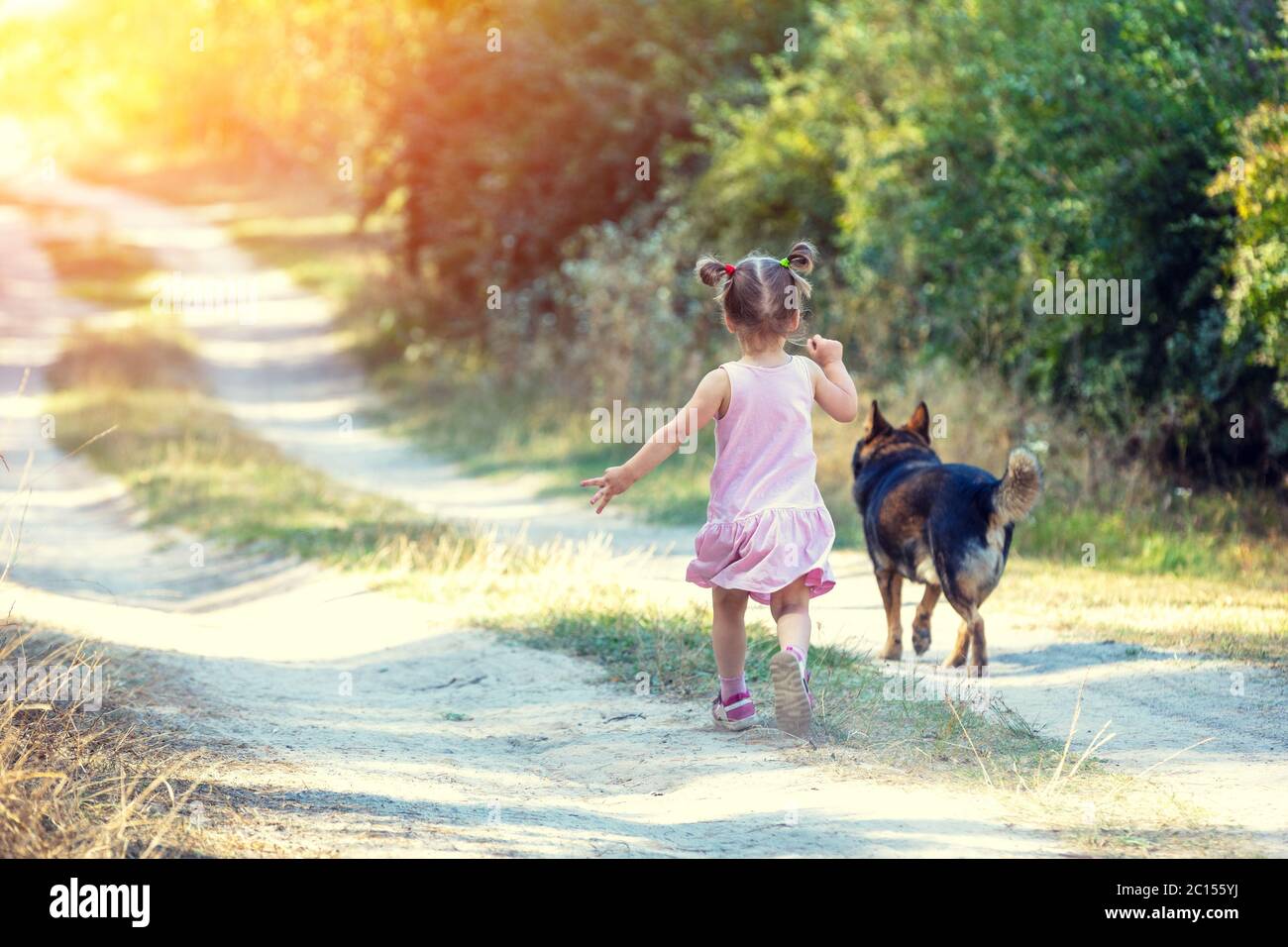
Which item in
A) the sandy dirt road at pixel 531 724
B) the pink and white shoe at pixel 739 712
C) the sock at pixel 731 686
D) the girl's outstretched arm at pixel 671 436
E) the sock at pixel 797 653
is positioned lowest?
the sandy dirt road at pixel 531 724

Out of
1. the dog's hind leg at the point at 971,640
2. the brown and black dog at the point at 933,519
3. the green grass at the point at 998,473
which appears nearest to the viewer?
the brown and black dog at the point at 933,519

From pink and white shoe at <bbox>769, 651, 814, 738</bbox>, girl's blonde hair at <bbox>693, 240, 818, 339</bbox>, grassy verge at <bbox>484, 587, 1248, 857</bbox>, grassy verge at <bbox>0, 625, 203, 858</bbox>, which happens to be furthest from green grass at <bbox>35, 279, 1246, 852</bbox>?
grassy verge at <bbox>0, 625, 203, 858</bbox>

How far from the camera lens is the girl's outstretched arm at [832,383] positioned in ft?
17.4

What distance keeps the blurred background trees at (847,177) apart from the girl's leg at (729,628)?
5.57m

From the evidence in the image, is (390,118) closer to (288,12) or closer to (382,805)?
(288,12)

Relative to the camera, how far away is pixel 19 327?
2739 cm

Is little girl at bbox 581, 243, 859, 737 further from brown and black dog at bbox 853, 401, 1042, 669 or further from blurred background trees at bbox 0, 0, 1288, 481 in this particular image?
blurred background trees at bbox 0, 0, 1288, 481

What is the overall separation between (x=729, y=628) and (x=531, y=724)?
109 centimetres

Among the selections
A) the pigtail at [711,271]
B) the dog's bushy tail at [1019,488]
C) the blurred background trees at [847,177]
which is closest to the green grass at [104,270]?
the blurred background trees at [847,177]

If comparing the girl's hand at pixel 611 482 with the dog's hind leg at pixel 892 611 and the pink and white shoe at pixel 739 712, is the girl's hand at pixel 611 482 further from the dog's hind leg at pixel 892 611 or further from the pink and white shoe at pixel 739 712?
the dog's hind leg at pixel 892 611

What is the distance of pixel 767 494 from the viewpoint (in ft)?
17.3

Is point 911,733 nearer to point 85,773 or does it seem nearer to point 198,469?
point 85,773

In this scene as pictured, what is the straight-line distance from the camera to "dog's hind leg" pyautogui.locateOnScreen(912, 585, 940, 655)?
7258mm
